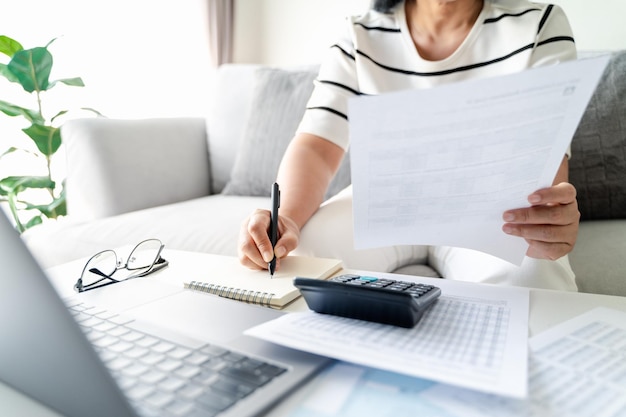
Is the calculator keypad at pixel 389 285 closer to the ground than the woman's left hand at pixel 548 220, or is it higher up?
closer to the ground

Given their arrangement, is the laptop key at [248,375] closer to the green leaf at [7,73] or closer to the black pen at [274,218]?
the black pen at [274,218]

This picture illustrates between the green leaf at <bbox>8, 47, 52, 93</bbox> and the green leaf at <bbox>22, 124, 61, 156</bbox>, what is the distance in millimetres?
140

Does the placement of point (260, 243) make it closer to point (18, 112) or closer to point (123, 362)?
point (123, 362)

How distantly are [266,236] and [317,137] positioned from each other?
0.35 metres

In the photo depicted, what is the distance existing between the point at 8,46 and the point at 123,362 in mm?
1663

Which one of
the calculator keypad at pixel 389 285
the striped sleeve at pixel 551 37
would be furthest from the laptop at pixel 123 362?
the striped sleeve at pixel 551 37

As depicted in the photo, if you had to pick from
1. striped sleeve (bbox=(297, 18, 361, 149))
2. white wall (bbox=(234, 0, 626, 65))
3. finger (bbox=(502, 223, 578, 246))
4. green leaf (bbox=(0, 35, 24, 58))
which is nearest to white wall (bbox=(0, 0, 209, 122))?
green leaf (bbox=(0, 35, 24, 58))

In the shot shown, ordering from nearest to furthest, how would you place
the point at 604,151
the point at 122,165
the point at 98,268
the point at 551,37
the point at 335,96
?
the point at 98,268 → the point at 551,37 → the point at 335,96 → the point at 604,151 → the point at 122,165

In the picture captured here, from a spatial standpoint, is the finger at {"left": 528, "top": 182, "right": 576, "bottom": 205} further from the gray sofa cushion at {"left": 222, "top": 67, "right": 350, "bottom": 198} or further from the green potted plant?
the green potted plant

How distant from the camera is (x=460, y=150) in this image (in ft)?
1.42

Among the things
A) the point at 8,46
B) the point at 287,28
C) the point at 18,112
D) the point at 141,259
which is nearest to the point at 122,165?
the point at 18,112

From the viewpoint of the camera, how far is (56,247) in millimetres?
1159

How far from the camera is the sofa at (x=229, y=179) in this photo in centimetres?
88

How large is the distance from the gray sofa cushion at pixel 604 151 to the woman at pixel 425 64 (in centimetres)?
37
